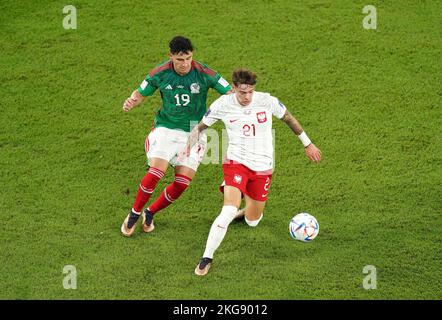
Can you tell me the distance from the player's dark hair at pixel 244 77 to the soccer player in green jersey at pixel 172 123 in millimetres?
699

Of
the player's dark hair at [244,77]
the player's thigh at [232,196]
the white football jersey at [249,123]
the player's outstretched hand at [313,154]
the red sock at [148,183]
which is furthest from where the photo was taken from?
the red sock at [148,183]

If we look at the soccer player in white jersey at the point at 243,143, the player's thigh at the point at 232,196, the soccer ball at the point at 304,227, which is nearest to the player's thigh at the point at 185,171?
the soccer player in white jersey at the point at 243,143

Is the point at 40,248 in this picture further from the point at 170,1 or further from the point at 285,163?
the point at 170,1

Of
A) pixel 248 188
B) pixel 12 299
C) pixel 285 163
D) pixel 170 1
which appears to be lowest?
pixel 12 299

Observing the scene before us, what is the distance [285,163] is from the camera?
9.70 m

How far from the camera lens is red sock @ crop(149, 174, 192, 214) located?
8523 mm

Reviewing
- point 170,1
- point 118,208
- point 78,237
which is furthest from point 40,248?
point 170,1

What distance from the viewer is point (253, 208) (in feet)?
28.0

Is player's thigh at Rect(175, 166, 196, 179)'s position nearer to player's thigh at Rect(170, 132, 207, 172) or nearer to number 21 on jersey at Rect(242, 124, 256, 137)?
player's thigh at Rect(170, 132, 207, 172)

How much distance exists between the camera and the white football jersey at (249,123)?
8.12 m

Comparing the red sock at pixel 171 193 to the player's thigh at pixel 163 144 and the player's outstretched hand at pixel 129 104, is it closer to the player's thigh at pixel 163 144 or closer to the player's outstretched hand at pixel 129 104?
the player's thigh at pixel 163 144

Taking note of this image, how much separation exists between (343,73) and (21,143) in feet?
14.6

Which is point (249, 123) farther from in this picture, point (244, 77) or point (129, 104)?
point (129, 104)

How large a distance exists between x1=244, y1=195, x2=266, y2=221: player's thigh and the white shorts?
695 millimetres
